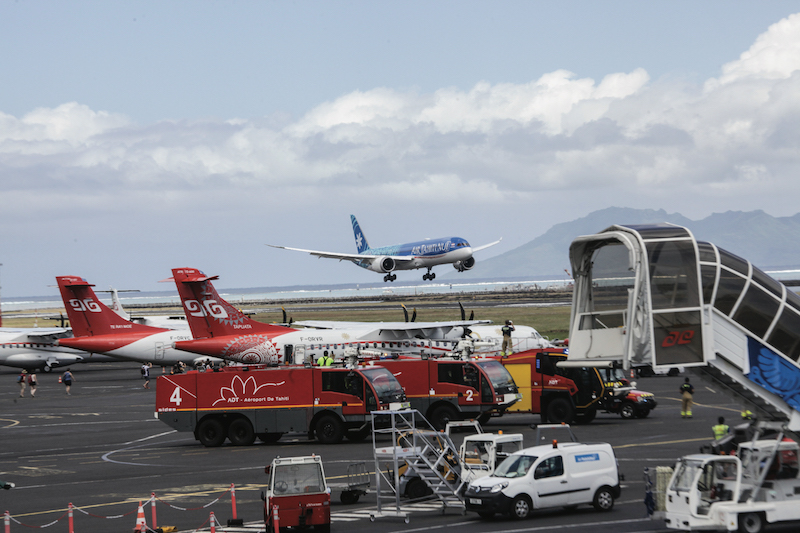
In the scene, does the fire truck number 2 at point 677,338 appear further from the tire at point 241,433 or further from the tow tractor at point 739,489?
the tire at point 241,433

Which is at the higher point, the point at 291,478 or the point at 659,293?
the point at 659,293

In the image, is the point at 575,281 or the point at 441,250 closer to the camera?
the point at 575,281

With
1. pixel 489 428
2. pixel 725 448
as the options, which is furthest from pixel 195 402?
pixel 725 448

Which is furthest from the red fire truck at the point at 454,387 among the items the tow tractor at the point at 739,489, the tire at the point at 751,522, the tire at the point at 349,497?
the tire at the point at 751,522

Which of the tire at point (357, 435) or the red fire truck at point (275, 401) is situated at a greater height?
the red fire truck at point (275, 401)

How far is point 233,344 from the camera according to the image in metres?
51.6

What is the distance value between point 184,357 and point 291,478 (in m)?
50.5

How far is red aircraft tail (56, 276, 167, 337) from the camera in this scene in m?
65.3

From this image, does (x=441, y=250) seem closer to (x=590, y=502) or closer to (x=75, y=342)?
(x=75, y=342)

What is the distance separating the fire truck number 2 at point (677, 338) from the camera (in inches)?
679

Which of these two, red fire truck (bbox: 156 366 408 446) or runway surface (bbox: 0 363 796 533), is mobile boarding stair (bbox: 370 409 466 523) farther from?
red fire truck (bbox: 156 366 408 446)

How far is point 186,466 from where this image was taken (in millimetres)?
31656

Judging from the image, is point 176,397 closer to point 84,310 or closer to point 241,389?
point 241,389

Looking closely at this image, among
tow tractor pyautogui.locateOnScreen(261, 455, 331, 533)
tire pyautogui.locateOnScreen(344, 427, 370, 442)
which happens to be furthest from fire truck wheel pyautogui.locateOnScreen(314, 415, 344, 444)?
tow tractor pyautogui.locateOnScreen(261, 455, 331, 533)
